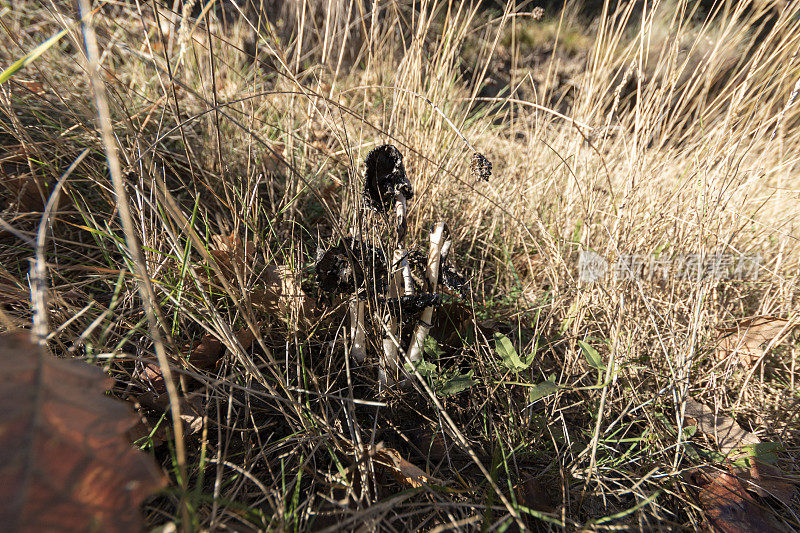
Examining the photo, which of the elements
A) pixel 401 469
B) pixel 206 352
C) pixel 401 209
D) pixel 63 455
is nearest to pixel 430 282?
pixel 401 209

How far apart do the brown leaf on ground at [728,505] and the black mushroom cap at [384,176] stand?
1.00 metres

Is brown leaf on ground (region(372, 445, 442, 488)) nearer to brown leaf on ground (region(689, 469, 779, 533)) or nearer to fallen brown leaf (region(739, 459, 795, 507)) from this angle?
brown leaf on ground (region(689, 469, 779, 533))

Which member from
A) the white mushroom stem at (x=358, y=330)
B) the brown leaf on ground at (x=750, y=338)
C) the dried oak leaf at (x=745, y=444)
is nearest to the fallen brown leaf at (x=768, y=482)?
the dried oak leaf at (x=745, y=444)

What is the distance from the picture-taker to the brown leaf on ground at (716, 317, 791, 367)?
1419 mm

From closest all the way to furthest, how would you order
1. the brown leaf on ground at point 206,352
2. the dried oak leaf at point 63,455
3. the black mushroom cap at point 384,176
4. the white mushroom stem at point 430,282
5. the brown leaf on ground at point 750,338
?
the dried oak leaf at point 63,455 < the black mushroom cap at point 384,176 < the white mushroom stem at point 430,282 < the brown leaf on ground at point 206,352 < the brown leaf on ground at point 750,338

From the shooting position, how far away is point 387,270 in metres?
1.02

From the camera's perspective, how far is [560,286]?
1.55 metres

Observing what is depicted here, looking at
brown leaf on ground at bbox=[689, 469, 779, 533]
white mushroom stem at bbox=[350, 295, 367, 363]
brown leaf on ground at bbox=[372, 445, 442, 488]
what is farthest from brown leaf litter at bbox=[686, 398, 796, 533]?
white mushroom stem at bbox=[350, 295, 367, 363]

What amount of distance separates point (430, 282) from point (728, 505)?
87 cm

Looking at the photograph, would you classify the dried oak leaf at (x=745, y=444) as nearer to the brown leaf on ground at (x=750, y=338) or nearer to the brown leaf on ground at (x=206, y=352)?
the brown leaf on ground at (x=750, y=338)

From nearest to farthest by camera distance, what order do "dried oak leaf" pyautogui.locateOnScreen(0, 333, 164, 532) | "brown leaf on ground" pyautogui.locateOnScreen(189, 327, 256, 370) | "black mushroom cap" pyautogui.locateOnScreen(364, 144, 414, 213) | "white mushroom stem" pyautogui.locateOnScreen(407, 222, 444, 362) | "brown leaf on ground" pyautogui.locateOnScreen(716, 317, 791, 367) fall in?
"dried oak leaf" pyautogui.locateOnScreen(0, 333, 164, 532), "black mushroom cap" pyautogui.locateOnScreen(364, 144, 414, 213), "white mushroom stem" pyautogui.locateOnScreen(407, 222, 444, 362), "brown leaf on ground" pyautogui.locateOnScreen(189, 327, 256, 370), "brown leaf on ground" pyautogui.locateOnScreen(716, 317, 791, 367)

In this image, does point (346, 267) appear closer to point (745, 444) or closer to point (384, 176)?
point (384, 176)

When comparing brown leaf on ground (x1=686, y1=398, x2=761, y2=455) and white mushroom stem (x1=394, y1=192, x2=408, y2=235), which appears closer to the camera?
white mushroom stem (x1=394, y1=192, x2=408, y2=235)

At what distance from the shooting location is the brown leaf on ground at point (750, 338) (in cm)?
142
